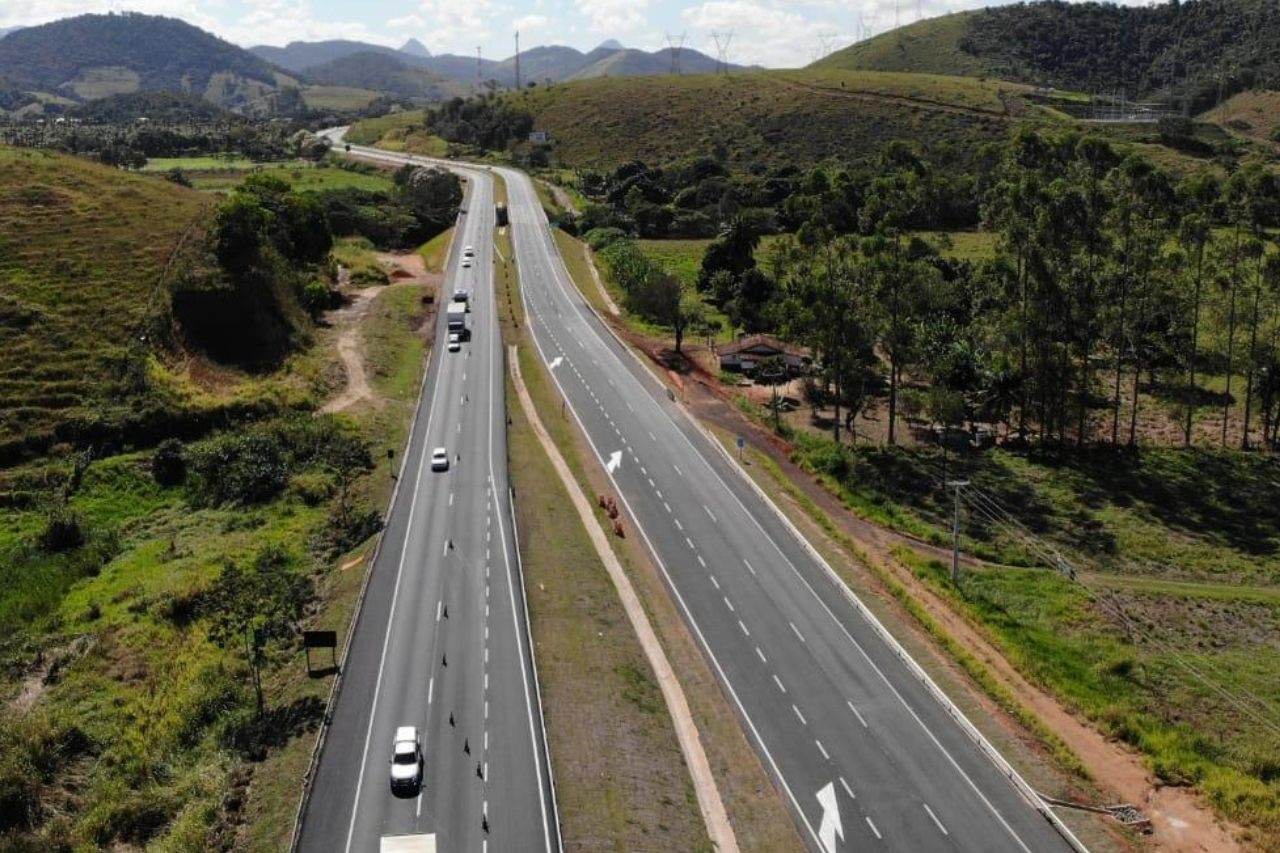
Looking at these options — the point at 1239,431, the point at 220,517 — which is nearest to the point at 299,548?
the point at 220,517

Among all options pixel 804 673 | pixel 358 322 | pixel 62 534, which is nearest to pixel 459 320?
pixel 358 322

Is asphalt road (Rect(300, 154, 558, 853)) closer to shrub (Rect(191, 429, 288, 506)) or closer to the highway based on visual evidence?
shrub (Rect(191, 429, 288, 506))

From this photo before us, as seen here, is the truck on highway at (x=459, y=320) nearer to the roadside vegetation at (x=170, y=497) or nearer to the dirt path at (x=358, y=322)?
the roadside vegetation at (x=170, y=497)

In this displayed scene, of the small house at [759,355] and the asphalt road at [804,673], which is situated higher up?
the small house at [759,355]

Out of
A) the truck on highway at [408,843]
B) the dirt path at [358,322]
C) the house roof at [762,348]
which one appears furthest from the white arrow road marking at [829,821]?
the house roof at [762,348]

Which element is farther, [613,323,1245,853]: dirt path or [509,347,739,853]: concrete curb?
[509,347,739,853]: concrete curb

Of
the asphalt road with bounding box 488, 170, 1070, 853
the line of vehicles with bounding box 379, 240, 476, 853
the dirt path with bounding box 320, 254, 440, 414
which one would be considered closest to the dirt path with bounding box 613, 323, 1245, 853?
the asphalt road with bounding box 488, 170, 1070, 853
